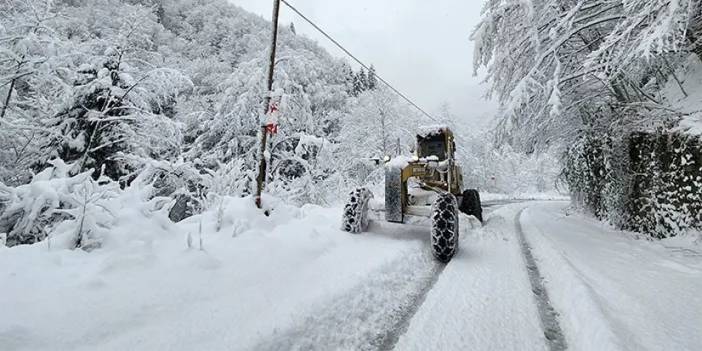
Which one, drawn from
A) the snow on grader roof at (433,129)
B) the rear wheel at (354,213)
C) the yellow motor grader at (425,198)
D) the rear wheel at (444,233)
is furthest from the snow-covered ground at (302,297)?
the snow on grader roof at (433,129)

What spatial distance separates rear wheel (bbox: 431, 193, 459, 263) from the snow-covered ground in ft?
0.58

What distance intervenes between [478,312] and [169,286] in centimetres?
256

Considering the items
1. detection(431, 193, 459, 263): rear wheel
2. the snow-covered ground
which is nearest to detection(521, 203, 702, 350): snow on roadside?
the snow-covered ground

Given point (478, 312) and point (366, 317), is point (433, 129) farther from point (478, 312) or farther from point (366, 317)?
point (366, 317)

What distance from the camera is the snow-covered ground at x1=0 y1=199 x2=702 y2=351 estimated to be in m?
2.17

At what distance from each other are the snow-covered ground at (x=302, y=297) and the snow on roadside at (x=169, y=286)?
0.4 inches

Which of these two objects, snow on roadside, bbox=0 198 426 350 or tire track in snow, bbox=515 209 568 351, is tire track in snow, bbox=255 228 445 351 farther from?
tire track in snow, bbox=515 209 568 351

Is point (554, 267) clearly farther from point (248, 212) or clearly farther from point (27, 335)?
point (27, 335)

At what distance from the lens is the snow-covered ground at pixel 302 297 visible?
217 centimetres

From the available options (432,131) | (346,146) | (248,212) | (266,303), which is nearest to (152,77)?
(248,212)

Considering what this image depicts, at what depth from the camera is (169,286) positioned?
107 inches

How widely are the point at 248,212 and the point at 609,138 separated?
8.43 meters

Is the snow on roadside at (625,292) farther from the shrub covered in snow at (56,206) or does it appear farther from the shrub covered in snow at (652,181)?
the shrub covered in snow at (56,206)

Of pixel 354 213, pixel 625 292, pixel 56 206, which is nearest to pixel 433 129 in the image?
pixel 354 213
